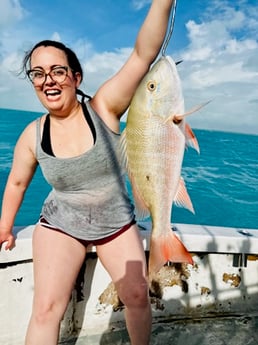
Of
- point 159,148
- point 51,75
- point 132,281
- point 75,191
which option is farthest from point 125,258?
point 51,75

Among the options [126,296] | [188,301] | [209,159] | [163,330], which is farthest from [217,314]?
[209,159]

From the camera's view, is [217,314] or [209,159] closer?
[217,314]

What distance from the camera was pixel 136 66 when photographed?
6.06 feet

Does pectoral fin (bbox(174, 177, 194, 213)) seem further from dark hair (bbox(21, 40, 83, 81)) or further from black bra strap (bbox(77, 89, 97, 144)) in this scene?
dark hair (bbox(21, 40, 83, 81))

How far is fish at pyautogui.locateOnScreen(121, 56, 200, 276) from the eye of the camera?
1595 millimetres

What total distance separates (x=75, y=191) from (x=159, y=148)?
2.20 feet

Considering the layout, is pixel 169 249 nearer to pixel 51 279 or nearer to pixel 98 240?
pixel 98 240

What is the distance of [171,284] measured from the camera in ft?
9.02

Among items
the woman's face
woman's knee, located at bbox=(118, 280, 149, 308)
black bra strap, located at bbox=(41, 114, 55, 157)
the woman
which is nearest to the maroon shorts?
the woman

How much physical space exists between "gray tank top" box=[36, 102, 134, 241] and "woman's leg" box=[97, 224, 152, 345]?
0.38 ft

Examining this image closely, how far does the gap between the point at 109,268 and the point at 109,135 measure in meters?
0.79

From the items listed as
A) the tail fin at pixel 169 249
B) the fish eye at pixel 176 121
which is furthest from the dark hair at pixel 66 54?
A: the tail fin at pixel 169 249

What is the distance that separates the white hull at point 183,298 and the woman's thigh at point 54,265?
14.4 inches

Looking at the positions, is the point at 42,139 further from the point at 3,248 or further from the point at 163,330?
the point at 163,330
